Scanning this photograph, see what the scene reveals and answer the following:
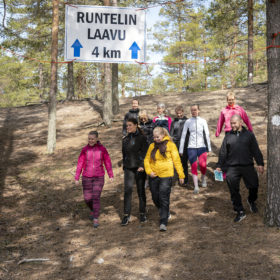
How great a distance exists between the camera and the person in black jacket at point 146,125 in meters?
7.52

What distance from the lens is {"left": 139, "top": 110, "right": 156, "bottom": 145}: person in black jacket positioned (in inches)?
296

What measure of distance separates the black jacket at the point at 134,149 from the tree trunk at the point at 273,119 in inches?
95.1

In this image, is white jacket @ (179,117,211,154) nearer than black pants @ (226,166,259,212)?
No

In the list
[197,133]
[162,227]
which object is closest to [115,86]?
[197,133]

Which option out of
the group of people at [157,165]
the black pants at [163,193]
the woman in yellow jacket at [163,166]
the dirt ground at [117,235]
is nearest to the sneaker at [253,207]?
the group of people at [157,165]

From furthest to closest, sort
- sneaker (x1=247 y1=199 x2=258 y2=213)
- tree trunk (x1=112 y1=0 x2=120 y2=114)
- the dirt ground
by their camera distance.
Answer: tree trunk (x1=112 y1=0 x2=120 y2=114), sneaker (x1=247 y1=199 x2=258 y2=213), the dirt ground

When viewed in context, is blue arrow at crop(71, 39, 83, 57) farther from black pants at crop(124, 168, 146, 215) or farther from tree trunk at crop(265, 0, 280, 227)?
tree trunk at crop(265, 0, 280, 227)

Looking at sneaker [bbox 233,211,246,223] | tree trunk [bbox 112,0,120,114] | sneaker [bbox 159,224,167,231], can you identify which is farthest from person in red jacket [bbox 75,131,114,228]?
tree trunk [bbox 112,0,120,114]

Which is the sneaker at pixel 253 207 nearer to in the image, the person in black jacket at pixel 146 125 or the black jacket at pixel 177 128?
the black jacket at pixel 177 128

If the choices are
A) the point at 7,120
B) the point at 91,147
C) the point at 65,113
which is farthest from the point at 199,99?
the point at 91,147

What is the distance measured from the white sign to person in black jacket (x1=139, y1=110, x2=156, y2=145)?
146cm

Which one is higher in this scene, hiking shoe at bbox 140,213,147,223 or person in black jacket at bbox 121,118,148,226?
person in black jacket at bbox 121,118,148,226

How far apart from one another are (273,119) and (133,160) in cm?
276

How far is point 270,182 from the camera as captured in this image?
5496 mm
